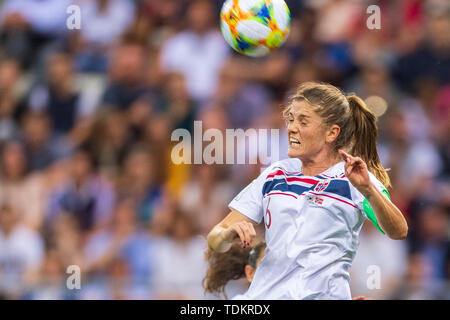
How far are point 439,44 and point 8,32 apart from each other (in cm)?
516

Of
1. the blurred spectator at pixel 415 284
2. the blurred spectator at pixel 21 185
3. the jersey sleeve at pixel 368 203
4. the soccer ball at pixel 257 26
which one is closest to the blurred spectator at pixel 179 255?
the blurred spectator at pixel 21 185

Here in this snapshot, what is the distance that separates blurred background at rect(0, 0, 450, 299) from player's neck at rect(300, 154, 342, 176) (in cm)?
264

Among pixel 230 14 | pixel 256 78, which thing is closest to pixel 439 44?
pixel 256 78

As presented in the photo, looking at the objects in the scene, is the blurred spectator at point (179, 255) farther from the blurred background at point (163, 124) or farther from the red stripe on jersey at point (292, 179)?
the red stripe on jersey at point (292, 179)

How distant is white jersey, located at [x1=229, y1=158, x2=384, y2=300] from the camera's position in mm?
3912

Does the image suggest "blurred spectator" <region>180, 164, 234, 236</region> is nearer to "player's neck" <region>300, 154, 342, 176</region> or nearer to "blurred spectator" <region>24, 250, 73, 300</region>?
"blurred spectator" <region>24, 250, 73, 300</region>

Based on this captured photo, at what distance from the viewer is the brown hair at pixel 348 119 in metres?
4.13

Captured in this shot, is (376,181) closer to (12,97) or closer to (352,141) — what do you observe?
(352,141)

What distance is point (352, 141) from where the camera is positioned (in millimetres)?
4242

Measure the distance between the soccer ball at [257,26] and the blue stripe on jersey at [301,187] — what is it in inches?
47.0

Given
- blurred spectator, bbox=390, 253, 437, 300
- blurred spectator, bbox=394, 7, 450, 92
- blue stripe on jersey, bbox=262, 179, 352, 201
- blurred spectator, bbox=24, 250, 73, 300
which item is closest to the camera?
blue stripe on jersey, bbox=262, 179, 352, 201

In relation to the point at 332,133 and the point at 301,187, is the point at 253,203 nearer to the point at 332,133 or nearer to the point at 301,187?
the point at 301,187

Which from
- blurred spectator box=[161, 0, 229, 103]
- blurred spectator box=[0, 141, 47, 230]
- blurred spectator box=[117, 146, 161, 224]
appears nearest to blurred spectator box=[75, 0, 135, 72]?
blurred spectator box=[161, 0, 229, 103]
